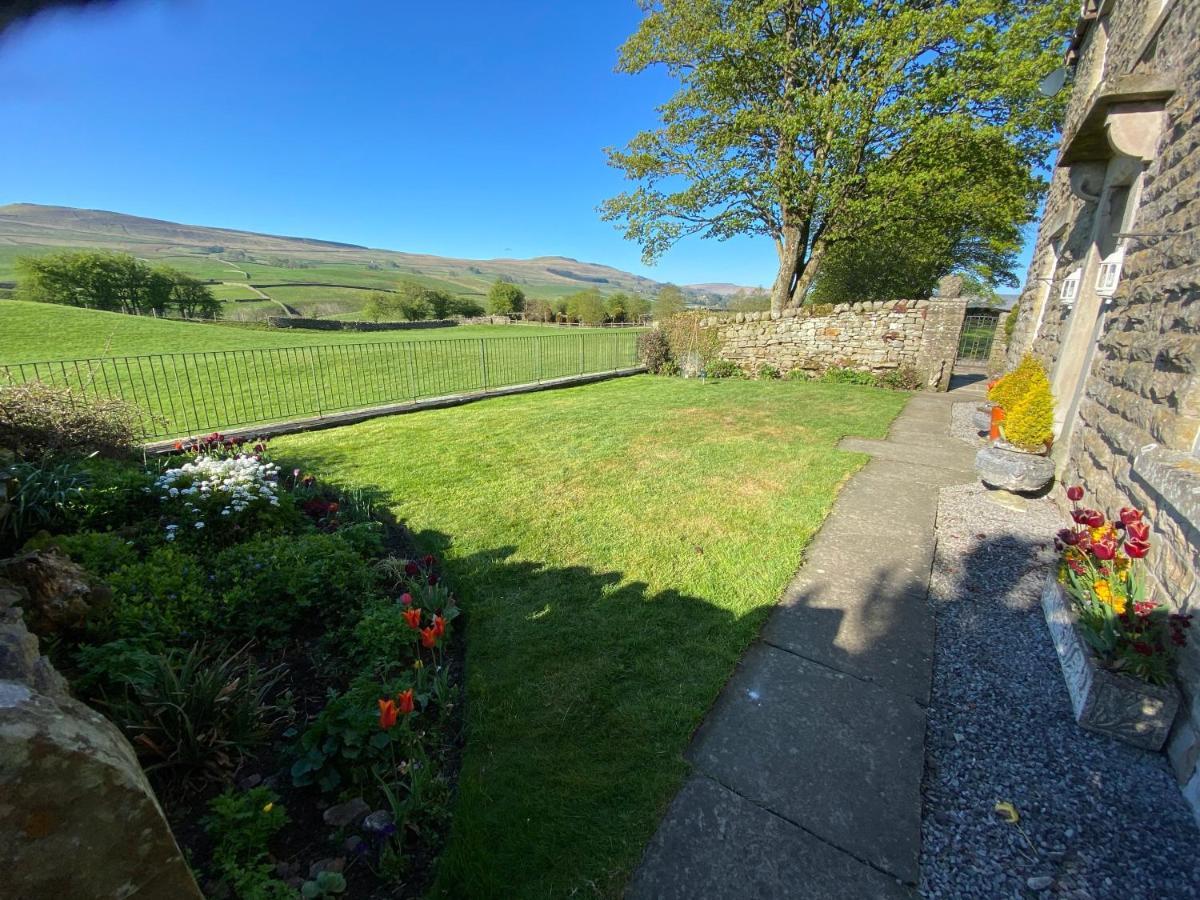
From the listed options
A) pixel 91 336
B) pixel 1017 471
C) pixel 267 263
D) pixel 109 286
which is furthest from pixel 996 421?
pixel 267 263

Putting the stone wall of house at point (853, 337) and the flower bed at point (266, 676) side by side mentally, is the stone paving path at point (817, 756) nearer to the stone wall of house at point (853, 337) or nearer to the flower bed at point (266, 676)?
the flower bed at point (266, 676)

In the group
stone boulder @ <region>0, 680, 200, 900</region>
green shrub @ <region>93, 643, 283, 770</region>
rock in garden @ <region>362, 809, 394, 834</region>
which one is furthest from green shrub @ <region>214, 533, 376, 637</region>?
stone boulder @ <region>0, 680, 200, 900</region>

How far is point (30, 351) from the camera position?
47.9 ft

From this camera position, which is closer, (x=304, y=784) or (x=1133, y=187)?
(x=304, y=784)

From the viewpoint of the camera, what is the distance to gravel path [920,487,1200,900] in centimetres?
160

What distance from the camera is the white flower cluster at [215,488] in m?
3.37

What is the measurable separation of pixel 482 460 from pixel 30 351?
18298 mm

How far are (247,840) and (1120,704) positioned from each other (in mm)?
3381

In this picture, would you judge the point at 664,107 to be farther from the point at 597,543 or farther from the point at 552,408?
the point at 597,543

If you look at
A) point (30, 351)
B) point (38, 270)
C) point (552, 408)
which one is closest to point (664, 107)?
point (552, 408)

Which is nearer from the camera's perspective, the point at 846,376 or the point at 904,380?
the point at 904,380

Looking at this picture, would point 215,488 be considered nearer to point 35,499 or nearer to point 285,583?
point 35,499

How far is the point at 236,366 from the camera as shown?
882 cm

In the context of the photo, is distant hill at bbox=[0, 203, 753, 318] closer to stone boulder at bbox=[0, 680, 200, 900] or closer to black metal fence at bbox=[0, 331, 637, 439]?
black metal fence at bbox=[0, 331, 637, 439]
